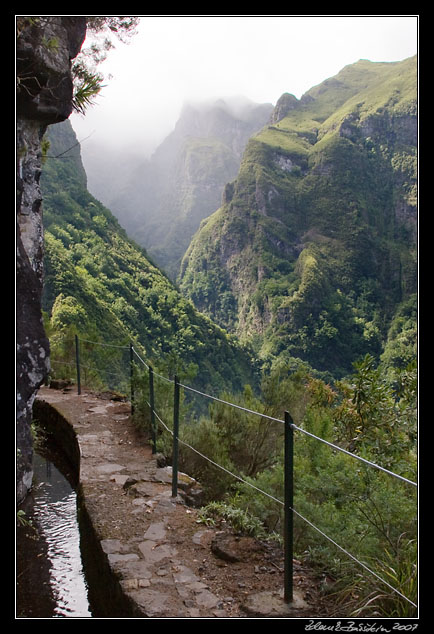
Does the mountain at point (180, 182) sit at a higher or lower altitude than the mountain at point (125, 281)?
higher

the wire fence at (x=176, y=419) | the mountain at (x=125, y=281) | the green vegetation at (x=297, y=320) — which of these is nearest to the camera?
the wire fence at (x=176, y=419)

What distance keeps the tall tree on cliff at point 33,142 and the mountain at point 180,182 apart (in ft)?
485

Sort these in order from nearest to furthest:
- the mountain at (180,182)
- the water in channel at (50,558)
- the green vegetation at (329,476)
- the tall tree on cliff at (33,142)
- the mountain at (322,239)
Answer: the green vegetation at (329,476) < the water in channel at (50,558) < the tall tree on cliff at (33,142) < the mountain at (322,239) < the mountain at (180,182)

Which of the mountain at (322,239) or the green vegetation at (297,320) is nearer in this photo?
the green vegetation at (297,320)

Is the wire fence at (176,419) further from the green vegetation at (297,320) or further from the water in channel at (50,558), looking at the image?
the water in channel at (50,558)

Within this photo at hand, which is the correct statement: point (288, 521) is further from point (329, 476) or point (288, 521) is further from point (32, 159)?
point (32, 159)

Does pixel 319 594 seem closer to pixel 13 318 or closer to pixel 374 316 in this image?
pixel 13 318

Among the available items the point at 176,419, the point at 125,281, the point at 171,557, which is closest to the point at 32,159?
the point at 176,419

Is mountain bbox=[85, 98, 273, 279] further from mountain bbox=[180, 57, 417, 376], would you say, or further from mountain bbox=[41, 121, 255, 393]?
mountain bbox=[41, 121, 255, 393]

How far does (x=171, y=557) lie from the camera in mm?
3064

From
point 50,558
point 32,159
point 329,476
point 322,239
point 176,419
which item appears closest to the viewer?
point 329,476

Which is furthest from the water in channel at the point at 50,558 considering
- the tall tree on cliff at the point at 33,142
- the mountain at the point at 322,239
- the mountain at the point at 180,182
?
the mountain at the point at 180,182

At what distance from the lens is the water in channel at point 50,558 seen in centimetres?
301

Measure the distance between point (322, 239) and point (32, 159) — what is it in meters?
103
